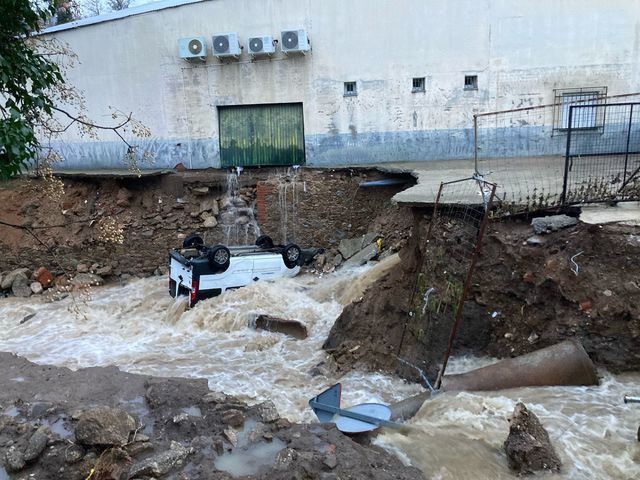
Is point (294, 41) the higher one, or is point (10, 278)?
point (294, 41)

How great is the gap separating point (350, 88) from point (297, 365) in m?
9.63

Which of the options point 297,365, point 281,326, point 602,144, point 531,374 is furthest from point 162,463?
point 602,144

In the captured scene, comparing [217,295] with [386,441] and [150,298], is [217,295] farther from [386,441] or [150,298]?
[386,441]

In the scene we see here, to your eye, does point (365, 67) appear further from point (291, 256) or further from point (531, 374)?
point (531, 374)

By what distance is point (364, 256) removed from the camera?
1152cm

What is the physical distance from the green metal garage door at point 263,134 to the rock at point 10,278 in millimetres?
6262

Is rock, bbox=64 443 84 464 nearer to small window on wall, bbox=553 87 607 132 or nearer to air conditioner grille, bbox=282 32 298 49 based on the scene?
air conditioner grille, bbox=282 32 298 49

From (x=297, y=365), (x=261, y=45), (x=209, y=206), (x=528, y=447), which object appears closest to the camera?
(x=528, y=447)

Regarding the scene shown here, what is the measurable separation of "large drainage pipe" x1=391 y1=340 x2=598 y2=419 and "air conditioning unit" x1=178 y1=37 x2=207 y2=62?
39.5 ft

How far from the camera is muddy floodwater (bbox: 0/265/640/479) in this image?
466 centimetres

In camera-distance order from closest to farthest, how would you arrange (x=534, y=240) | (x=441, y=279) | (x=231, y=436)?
(x=231, y=436) < (x=534, y=240) < (x=441, y=279)

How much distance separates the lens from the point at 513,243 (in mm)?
6863

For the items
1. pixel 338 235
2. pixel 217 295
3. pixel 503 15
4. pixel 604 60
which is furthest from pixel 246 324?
pixel 604 60

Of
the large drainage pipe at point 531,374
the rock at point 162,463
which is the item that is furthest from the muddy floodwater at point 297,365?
the rock at point 162,463
